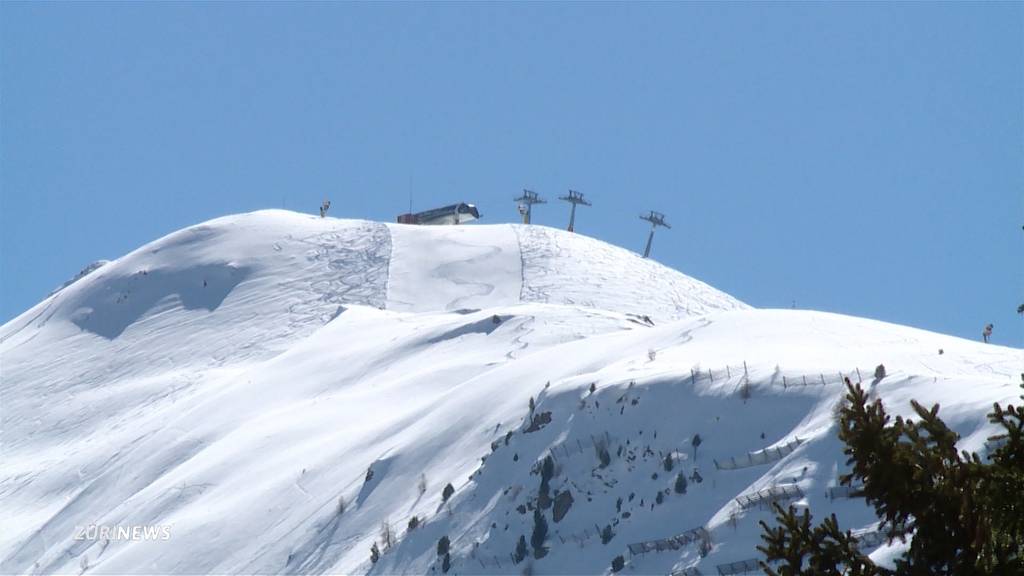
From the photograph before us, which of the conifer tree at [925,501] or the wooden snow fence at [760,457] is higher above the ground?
the conifer tree at [925,501]

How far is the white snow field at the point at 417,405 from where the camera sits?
1113 inches

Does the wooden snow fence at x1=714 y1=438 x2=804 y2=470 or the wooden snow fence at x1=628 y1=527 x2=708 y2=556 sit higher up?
the wooden snow fence at x1=714 y1=438 x2=804 y2=470

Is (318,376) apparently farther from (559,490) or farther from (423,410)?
(559,490)

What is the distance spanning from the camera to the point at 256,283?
69.4 metres

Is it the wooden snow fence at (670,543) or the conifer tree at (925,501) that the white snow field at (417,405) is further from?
the conifer tree at (925,501)

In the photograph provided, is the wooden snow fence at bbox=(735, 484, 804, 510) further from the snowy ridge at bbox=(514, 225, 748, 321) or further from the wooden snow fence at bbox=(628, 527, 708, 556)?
the snowy ridge at bbox=(514, 225, 748, 321)

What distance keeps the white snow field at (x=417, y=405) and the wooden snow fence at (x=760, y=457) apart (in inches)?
2.2

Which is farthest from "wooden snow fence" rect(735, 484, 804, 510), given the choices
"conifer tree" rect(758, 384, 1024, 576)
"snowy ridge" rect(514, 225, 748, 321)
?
"snowy ridge" rect(514, 225, 748, 321)

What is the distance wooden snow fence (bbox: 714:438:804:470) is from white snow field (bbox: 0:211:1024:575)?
6cm

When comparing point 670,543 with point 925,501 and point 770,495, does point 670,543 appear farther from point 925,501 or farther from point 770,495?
point 925,501

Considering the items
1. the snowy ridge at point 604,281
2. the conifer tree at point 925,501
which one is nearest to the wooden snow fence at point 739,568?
the conifer tree at point 925,501

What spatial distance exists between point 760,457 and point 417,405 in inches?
643

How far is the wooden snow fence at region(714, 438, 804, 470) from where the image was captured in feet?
89.8

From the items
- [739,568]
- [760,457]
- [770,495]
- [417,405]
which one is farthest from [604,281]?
[739,568]
